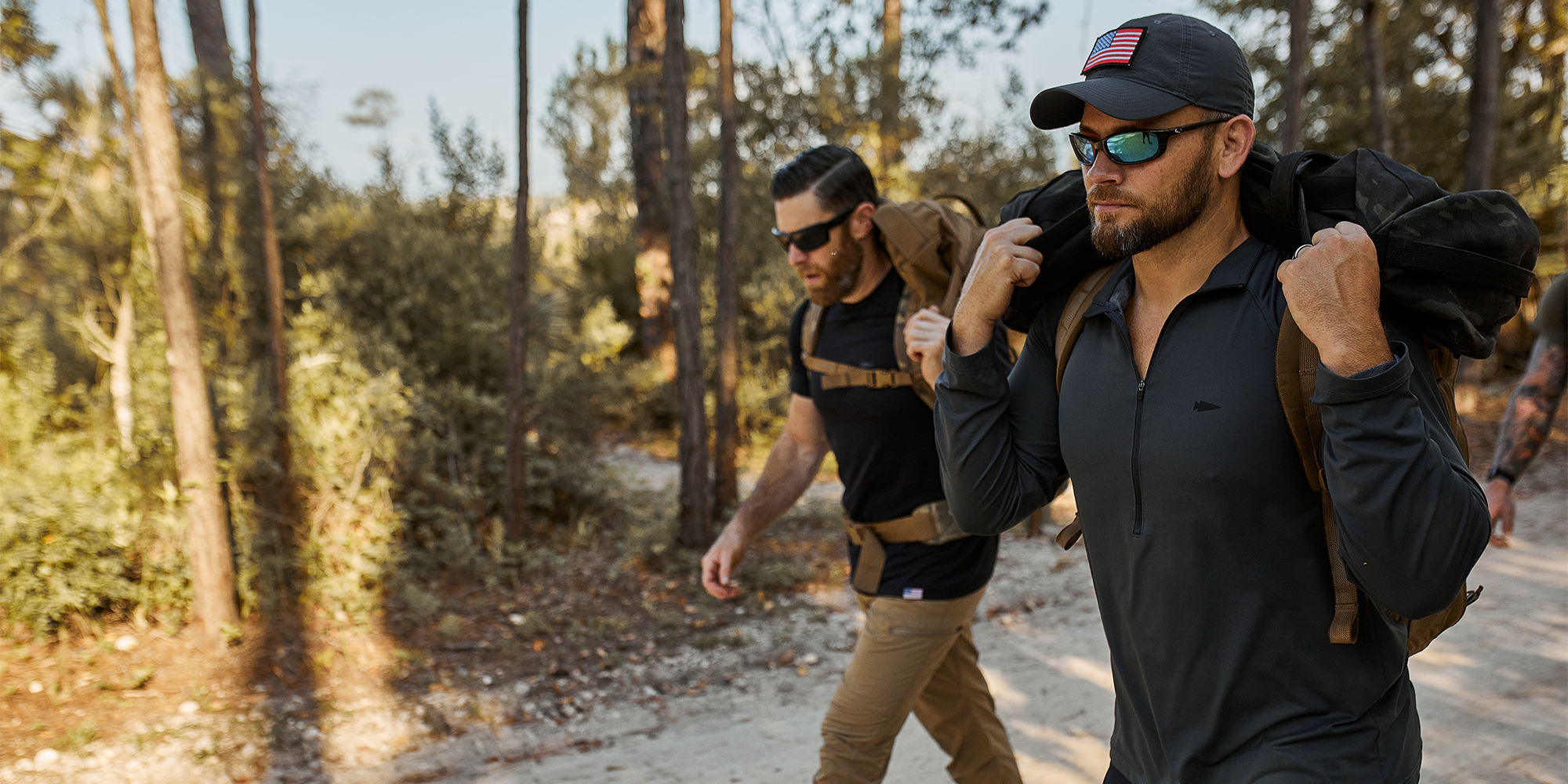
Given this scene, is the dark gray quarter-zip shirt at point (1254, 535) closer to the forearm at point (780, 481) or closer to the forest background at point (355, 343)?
the forearm at point (780, 481)

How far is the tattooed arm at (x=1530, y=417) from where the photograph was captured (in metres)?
3.51

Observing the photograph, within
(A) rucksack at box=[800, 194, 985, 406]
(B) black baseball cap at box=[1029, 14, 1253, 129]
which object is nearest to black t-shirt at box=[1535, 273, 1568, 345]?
(A) rucksack at box=[800, 194, 985, 406]

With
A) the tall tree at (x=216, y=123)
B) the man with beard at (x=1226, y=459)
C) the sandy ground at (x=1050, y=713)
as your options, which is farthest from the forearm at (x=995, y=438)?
the tall tree at (x=216, y=123)

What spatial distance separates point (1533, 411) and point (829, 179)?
296 centimetres

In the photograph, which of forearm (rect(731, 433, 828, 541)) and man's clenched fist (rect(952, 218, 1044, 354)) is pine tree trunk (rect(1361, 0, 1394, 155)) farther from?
man's clenched fist (rect(952, 218, 1044, 354))

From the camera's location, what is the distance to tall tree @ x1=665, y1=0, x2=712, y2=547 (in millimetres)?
7211

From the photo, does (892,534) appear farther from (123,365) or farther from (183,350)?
(123,365)

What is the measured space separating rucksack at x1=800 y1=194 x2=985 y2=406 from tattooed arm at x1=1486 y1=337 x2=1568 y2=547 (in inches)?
93.4

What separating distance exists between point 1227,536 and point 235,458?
6.76 metres

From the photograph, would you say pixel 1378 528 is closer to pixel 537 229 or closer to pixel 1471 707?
pixel 1471 707

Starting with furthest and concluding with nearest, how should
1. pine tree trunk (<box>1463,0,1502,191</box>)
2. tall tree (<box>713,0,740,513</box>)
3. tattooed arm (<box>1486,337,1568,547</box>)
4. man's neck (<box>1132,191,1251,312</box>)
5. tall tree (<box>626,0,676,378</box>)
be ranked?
pine tree trunk (<box>1463,0,1502,191</box>), tall tree (<box>626,0,676,378</box>), tall tree (<box>713,0,740,513</box>), tattooed arm (<box>1486,337,1568,547</box>), man's neck (<box>1132,191,1251,312</box>)

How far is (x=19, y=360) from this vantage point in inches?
277

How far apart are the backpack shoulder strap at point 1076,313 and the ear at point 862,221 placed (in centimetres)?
127

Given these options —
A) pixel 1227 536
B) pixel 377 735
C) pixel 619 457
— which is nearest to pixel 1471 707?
pixel 1227 536
